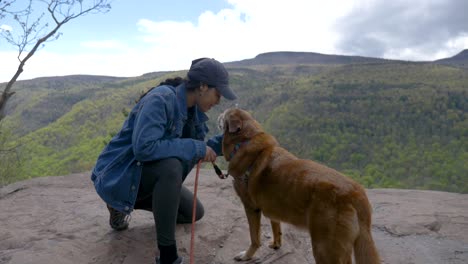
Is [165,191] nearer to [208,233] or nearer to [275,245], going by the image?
[208,233]

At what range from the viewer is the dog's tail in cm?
255

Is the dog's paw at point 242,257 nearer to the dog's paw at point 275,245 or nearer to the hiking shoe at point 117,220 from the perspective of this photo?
the dog's paw at point 275,245

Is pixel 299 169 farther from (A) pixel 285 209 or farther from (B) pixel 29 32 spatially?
(B) pixel 29 32

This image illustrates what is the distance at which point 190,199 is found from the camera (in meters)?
3.94

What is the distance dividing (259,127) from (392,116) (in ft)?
106

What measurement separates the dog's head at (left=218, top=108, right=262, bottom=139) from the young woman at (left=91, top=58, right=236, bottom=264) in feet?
0.56

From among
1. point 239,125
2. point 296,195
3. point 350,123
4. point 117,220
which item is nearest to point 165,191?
point 239,125

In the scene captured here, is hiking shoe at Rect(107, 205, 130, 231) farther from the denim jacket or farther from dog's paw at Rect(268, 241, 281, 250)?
dog's paw at Rect(268, 241, 281, 250)

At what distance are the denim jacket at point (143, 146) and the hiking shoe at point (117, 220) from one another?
53 cm

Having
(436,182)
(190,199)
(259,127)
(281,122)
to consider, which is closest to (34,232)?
(190,199)

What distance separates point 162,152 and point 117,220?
128 centimetres

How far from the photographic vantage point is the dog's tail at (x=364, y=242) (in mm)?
2553

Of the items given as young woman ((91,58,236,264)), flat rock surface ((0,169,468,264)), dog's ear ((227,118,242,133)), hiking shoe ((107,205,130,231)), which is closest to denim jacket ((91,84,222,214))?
young woman ((91,58,236,264))

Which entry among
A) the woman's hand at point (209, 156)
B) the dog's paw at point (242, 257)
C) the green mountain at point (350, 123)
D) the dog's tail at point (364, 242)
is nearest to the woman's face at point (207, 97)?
the woman's hand at point (209, 156)
